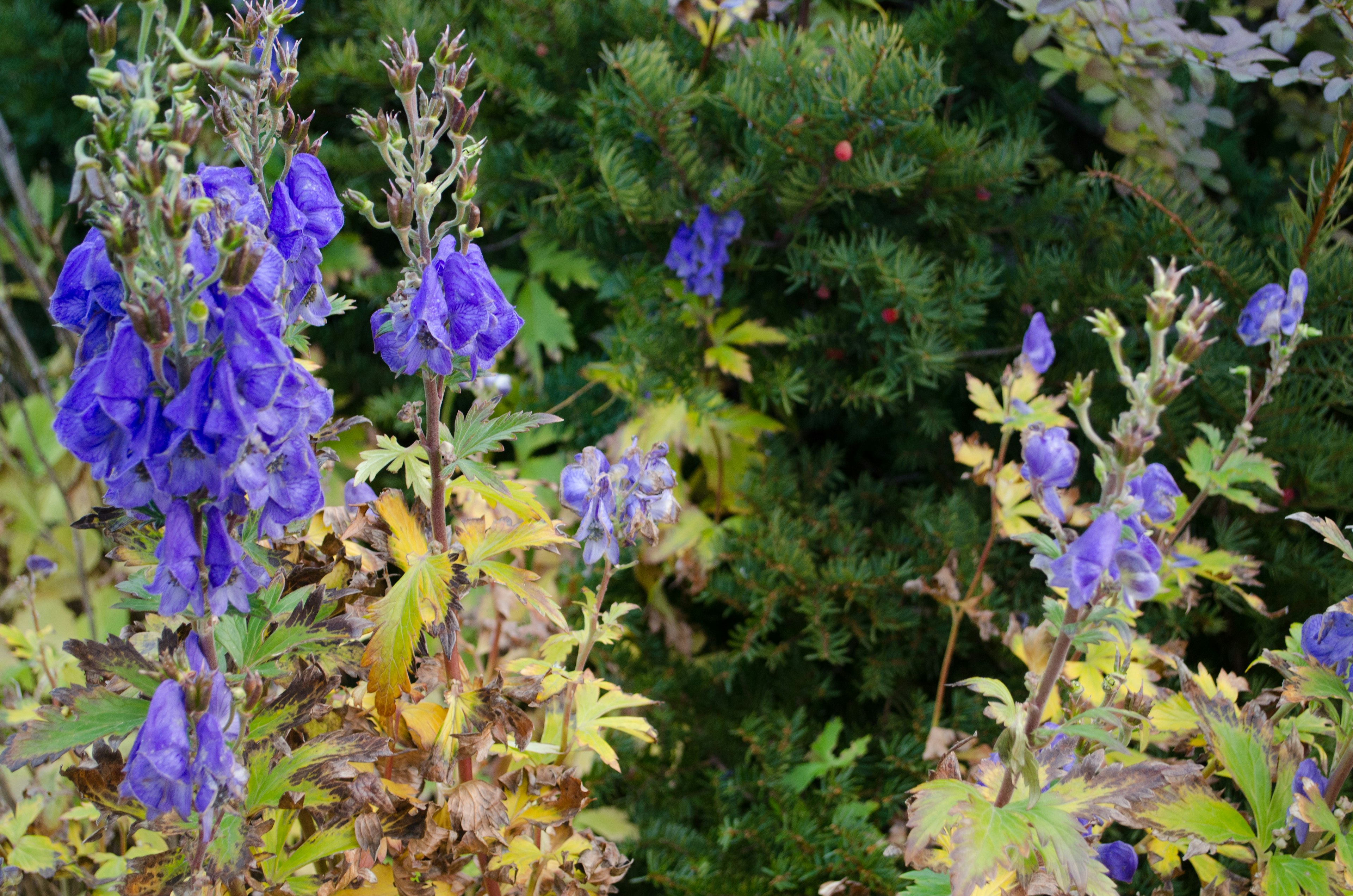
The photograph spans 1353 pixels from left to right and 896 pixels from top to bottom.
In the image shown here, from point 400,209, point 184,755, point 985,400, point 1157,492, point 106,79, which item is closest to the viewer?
point 106,79

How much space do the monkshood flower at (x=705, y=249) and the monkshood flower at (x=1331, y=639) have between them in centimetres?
113

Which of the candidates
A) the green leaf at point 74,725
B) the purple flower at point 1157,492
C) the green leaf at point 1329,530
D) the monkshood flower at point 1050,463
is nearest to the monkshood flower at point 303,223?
the green leaf at point 74,725

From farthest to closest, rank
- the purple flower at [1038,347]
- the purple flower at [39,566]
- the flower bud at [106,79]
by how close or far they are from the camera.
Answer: the purple flower at [39,566], the purple flower at [1038,347], the flower bud at [106,79]

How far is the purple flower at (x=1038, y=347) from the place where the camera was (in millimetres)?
1431

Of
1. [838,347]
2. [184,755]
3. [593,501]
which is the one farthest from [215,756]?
[838,347]

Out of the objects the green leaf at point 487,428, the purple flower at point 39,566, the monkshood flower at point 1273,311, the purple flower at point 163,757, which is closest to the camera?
the purple flower at point 163,757

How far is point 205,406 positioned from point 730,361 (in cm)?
121

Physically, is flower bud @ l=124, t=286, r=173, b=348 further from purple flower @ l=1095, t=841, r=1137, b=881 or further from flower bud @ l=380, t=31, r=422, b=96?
purple flower @ l=1095, t=841, r=1137, b=881

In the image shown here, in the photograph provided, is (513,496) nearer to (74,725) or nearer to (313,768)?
(313,768)

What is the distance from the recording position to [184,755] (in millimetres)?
758

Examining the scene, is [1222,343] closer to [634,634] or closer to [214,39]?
[634,634]

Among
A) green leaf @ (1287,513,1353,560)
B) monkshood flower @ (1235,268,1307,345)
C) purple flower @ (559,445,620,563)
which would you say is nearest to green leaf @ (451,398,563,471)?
purple flower @ (559,445,620,563)

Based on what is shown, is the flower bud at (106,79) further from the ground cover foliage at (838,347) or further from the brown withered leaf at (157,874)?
the ground cover foliage at (838,347)

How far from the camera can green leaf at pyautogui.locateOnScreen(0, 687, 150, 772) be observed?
79 cm
